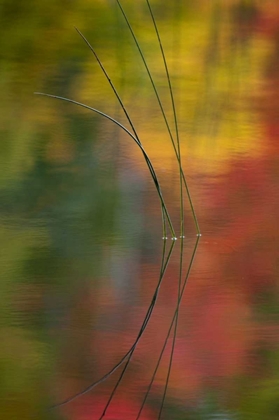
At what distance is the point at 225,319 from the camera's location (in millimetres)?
919

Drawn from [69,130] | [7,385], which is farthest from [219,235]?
[7,385]

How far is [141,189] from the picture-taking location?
951 mm

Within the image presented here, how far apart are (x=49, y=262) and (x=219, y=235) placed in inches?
13.6

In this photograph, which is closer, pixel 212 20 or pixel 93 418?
pixel 93 418

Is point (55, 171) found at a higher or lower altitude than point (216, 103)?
lower

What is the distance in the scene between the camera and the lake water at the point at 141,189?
905mm

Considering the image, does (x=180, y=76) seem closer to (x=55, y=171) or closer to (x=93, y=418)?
(x=55, y=171)

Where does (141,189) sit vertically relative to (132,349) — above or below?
above

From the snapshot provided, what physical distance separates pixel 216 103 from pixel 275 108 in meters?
0.12

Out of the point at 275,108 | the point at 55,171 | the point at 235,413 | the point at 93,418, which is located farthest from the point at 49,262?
the point at 275,108

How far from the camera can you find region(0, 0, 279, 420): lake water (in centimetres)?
91

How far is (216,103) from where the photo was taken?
38.0 inches

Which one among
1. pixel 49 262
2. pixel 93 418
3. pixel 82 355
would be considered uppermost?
pixel 49 262

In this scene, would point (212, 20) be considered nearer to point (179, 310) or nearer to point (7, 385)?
point (179, 310)
